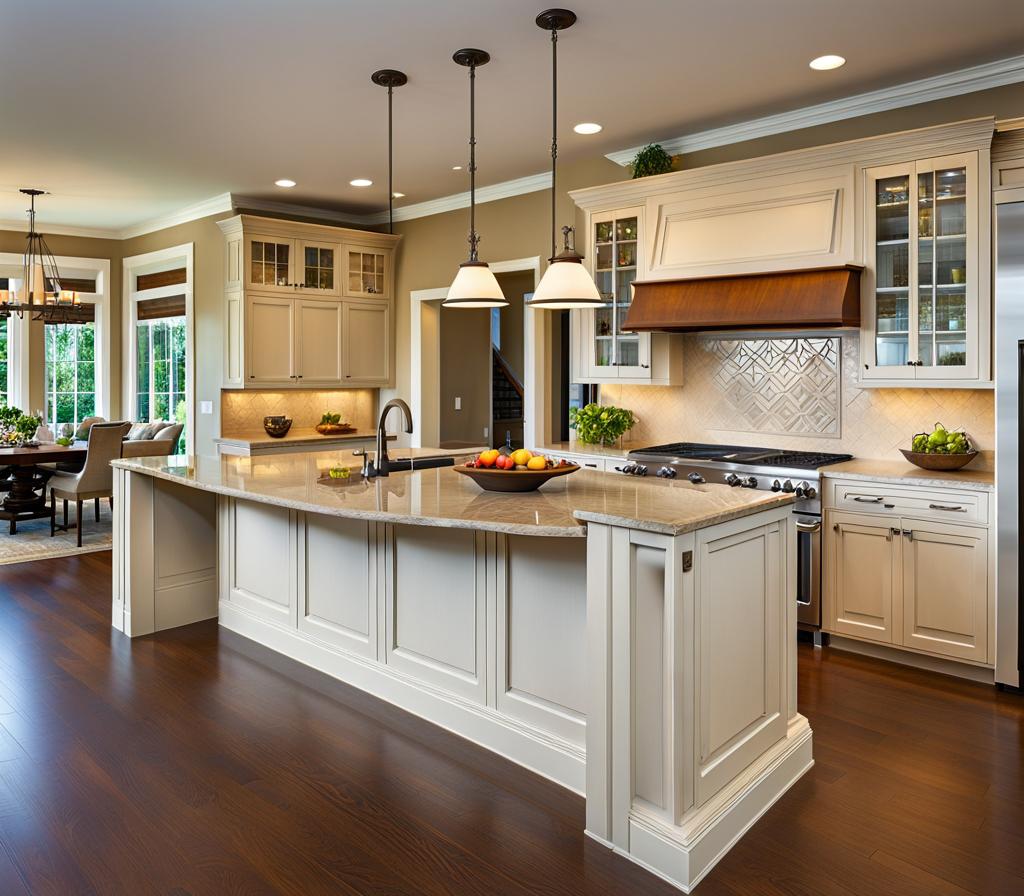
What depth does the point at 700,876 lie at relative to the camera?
2.26 meters

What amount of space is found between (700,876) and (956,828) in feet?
2.87

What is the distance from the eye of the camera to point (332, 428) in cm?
743

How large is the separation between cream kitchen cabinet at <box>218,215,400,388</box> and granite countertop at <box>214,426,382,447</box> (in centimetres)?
46

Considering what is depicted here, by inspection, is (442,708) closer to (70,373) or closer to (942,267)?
(942,267)

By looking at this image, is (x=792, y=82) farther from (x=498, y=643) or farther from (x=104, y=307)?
(x=104, y=307)

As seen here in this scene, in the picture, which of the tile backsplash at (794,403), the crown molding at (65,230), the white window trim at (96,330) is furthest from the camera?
the white window trim at (96,330)

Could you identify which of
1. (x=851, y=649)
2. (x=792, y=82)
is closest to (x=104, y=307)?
(x=792, y=82)

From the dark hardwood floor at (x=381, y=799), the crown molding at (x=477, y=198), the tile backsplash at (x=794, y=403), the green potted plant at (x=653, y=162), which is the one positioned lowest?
the dark hardwood floor at (x=381, y=799)

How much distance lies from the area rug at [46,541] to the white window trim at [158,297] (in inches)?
42.6

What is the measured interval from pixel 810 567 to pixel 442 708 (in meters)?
2.10

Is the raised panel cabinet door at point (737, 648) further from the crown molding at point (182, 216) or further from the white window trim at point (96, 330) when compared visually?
the white window trim at point (96, 330)

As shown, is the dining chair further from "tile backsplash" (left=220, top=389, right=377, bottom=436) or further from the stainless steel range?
the stainless steel range

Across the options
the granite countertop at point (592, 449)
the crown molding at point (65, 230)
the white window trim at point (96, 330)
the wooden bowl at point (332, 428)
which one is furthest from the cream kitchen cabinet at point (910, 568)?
the crown molding at point (65, 230)

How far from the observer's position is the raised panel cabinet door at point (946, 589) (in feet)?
12.1
